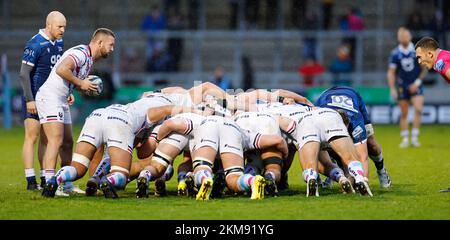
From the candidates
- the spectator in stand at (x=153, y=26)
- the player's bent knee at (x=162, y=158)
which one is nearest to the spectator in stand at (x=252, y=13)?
the spectator in stand at (x=153, y=26)

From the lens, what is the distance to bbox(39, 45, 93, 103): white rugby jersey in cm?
1143

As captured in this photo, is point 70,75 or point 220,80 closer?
point 70,75

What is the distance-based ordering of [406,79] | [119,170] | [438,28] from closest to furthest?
[119,170], [406,79], [438,28]

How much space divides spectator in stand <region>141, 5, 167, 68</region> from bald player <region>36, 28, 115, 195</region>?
1509 centimetres

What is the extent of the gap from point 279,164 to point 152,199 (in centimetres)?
170

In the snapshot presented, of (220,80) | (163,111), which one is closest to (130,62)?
(220,80)

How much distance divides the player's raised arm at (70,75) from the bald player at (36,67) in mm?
782

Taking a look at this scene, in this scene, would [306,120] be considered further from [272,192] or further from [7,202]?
[7,202]

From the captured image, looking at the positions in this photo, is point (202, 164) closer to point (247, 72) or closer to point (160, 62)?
point (247, 72)

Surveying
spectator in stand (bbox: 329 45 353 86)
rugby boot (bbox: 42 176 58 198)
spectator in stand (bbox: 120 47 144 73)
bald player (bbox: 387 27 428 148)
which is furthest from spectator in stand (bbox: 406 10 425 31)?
rugby boot (bbox: 42 176 58 198)

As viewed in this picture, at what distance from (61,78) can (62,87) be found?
0.39 feet

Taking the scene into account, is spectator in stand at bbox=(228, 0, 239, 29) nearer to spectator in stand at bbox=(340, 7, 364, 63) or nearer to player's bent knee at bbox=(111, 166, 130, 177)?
spectator in stand at bbox=(340, 7, 364, 63)

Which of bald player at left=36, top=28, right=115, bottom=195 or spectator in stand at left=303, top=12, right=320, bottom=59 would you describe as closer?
bald player at left=36, top=28, right=115, bottom=195

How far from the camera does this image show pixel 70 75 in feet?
36.8
